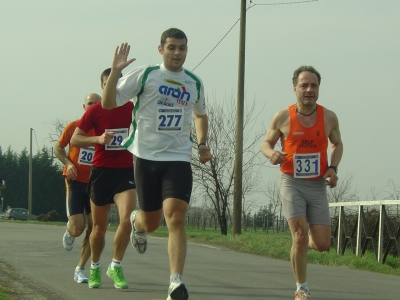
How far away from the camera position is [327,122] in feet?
25.6

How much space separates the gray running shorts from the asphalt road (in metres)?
0.98

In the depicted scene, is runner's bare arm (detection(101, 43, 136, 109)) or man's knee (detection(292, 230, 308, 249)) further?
man's knee (detection(292, 230, 308, 249))

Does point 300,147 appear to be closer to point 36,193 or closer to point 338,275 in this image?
point 338,275

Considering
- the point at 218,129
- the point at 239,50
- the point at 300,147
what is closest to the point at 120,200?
the point at 300,147

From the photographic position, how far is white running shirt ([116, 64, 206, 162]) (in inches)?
279

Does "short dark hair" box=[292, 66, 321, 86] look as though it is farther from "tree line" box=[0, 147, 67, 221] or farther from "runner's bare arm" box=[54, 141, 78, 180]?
"tree line" box=[0, 147, 67, 221]

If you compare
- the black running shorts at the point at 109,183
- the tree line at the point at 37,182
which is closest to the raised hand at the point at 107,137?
the black running shorts at the point at 109,183

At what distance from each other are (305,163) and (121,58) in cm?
202

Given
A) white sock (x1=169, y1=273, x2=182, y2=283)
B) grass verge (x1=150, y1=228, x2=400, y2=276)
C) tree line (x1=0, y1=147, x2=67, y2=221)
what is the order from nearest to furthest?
white sock (x1=169, y1=273, x2=182, y2=283)
grass verge (x1=150, y1=228, x2=400, y2=276)
tree line (x1=0, y1=147, x2=67, y2=221)

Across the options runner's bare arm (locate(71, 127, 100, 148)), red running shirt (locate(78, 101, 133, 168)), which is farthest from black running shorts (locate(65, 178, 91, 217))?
runner's bare arm (locate(71, 127, 100, 148))

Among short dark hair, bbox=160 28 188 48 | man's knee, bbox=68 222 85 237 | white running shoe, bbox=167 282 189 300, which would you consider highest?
short dark hair, bbox=160 28 188 48

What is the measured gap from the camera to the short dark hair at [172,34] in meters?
7.15

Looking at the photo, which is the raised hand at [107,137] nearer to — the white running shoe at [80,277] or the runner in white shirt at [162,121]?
the runner in white shirt at [162,121]

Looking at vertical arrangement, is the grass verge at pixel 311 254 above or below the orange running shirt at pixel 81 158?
below
